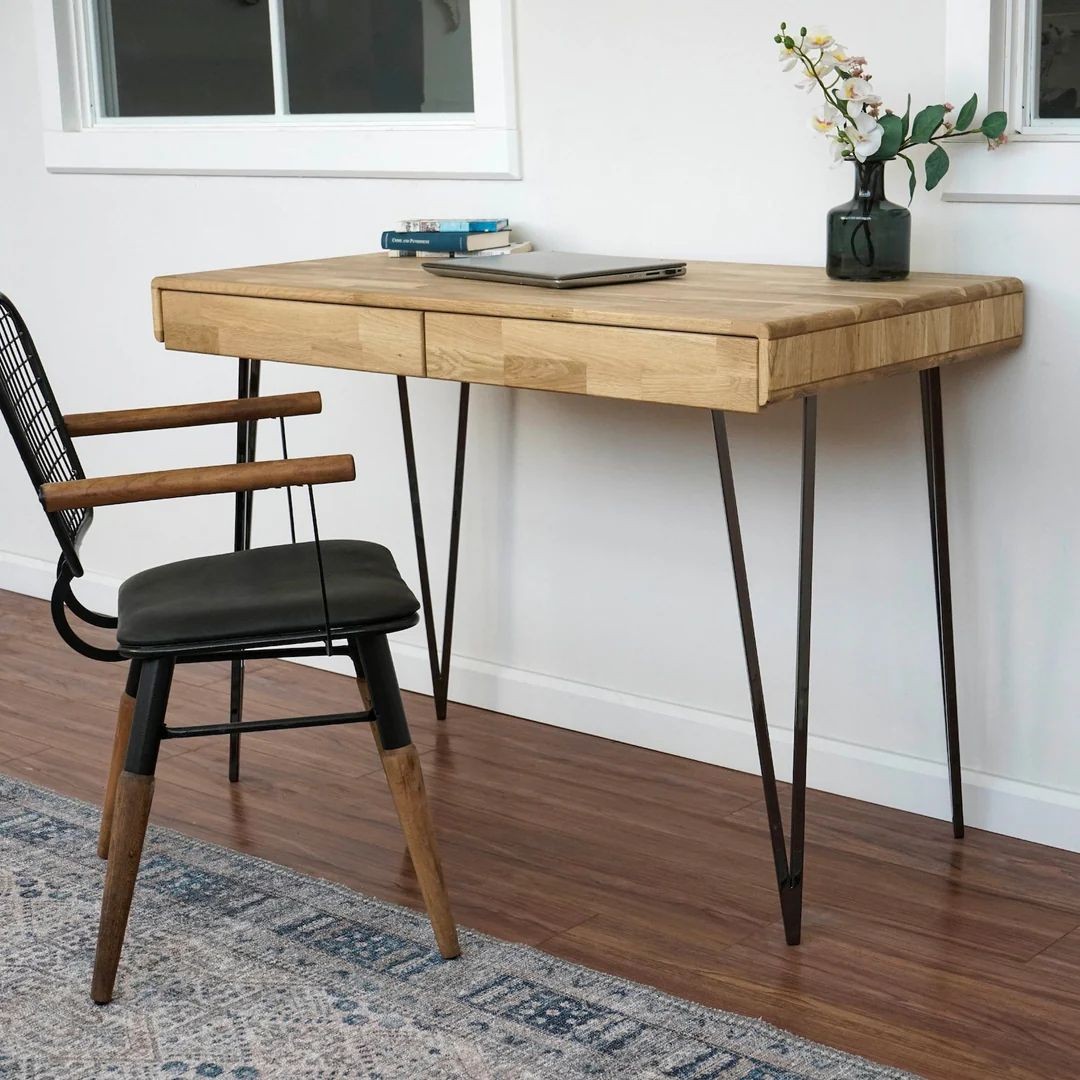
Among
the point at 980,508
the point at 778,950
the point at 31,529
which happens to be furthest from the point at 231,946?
the point at 31,529

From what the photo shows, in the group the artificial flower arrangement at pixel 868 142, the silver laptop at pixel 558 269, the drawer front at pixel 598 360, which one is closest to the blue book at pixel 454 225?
the silver laptop at pixel 558 269

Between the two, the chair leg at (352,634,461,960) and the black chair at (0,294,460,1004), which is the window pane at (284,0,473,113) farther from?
the chair leg at (352,634,461,960)

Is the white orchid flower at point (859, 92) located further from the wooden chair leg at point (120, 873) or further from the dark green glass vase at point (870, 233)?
the wooden chair leg at point (120, 873)

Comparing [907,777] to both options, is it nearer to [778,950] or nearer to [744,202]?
[778,950]

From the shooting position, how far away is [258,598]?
1971 mm

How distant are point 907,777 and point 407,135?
1482 millimetres

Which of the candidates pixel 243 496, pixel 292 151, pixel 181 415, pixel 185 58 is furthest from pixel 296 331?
pixel 185 58

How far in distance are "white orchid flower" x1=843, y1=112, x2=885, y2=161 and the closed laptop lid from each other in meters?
0.33

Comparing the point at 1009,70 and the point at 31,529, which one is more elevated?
the point at 1009,70

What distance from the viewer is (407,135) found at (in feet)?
9.65

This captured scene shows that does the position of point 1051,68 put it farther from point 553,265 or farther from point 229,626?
point 229,626

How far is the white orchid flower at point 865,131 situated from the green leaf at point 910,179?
0.06 metres

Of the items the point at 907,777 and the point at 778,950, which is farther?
the point at 907,777

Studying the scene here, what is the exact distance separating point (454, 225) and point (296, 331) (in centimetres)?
44
